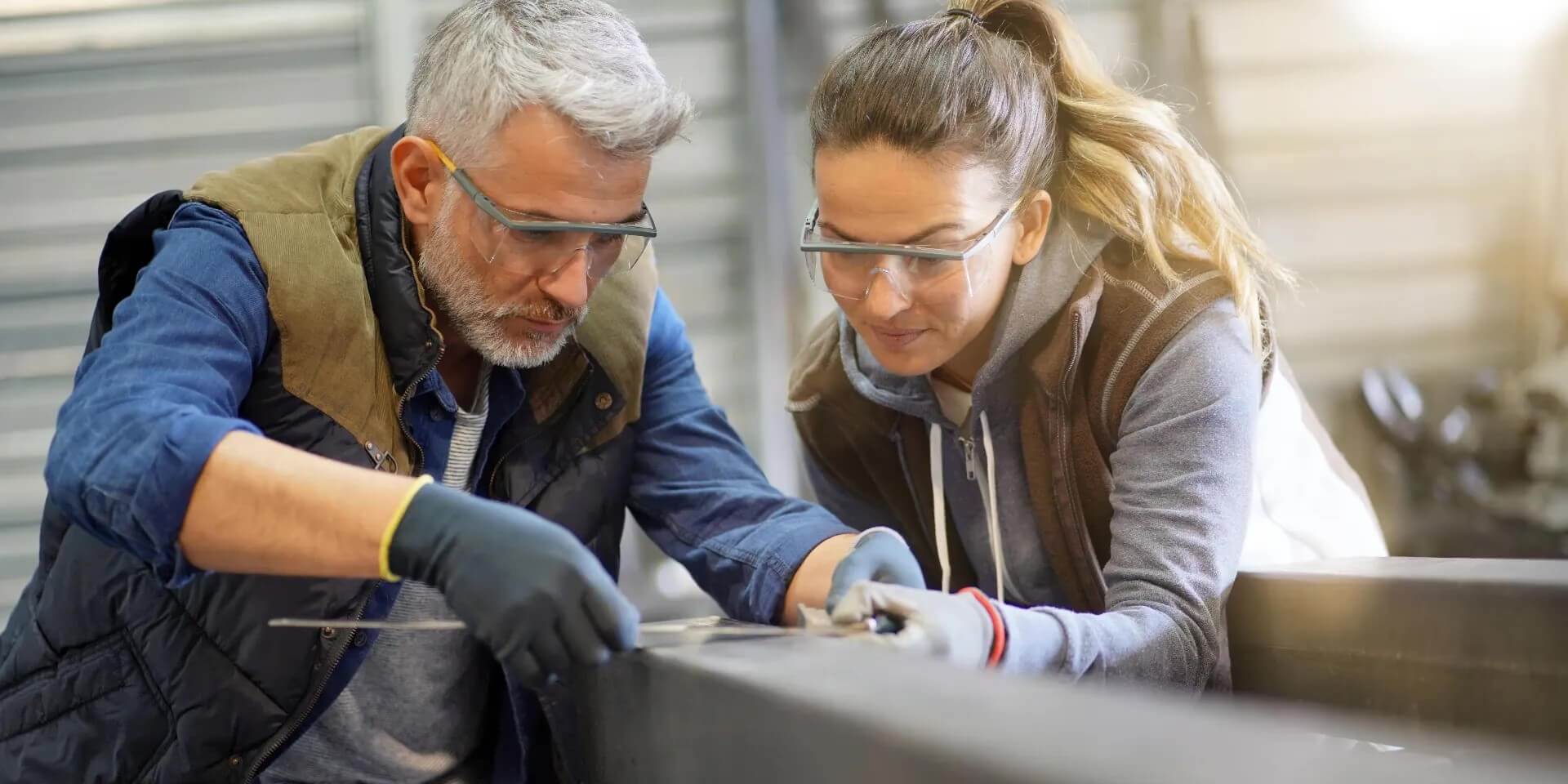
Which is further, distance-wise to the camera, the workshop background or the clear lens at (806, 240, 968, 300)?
the workshop background

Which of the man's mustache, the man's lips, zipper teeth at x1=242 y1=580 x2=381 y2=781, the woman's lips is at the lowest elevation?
zipper teeth at x1=242 y1=580 x2=381 y2=781

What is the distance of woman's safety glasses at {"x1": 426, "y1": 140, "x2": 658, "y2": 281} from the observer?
139 centimetres

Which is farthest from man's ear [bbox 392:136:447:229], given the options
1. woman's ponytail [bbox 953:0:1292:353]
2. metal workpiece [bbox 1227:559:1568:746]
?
metal workpiece [bbox 1227:559:1568:746]

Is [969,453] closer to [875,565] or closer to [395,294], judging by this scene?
[875,565]

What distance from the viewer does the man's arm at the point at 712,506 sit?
1.49 meters

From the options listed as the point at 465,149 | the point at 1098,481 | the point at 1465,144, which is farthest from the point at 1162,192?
the point at 1465,144

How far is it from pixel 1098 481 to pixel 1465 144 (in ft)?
12.0

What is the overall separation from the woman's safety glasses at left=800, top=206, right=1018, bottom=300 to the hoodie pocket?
860mm

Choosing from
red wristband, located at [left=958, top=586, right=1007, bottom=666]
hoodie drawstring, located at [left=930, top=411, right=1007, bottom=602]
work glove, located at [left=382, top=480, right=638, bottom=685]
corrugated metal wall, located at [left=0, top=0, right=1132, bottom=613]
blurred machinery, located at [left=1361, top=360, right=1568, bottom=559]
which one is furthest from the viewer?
blurred machinery, located at [left=1361, top=360, right=1568, bottom=559]

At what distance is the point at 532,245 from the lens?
1.41 metres

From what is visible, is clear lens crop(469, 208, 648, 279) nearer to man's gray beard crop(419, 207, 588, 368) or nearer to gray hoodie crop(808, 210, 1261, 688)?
man's gray beard crop(419, 207, 588, 368)

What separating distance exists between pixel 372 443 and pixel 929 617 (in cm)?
63

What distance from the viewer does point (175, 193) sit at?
1374 mm

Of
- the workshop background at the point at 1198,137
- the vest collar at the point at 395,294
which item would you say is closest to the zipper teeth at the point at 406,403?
the vest collar at the point at 395,294
